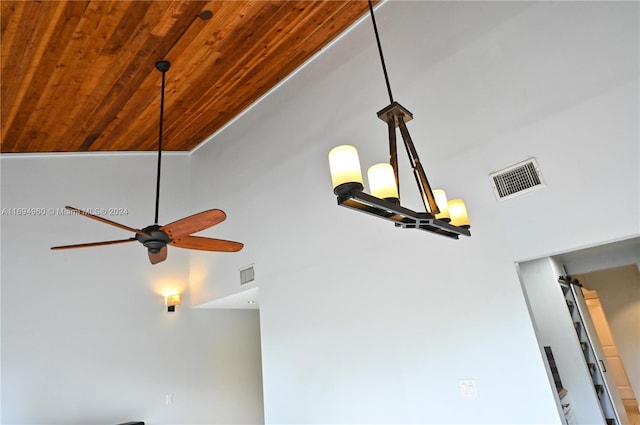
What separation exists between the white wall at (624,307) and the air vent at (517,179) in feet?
10.5

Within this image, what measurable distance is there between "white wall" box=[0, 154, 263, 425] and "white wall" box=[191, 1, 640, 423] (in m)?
1.26

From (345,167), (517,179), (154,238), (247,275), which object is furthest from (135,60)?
(517,179)

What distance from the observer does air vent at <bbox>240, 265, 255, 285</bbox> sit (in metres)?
4.07

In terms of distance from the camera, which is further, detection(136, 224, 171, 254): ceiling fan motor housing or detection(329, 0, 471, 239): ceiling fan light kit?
detection(136, 224, 171, 254): ceiling fan motor housing

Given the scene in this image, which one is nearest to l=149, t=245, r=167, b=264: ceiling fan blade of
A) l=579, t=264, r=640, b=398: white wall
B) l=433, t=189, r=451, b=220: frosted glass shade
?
l=433, t=189, r=451, b=220: frosted glass shade

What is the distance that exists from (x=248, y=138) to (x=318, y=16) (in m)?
1.65

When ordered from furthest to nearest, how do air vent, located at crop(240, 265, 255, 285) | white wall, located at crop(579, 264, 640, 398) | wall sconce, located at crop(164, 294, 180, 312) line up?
white wall, located at crop(579, 264, 640, 398) < wall sconce, located at crop(164, 294, 180, 312) < air vent, located at crop(240, 265, 255, 285)

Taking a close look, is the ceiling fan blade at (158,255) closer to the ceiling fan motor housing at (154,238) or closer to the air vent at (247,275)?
the ceiling fan motor housing at (154,238)

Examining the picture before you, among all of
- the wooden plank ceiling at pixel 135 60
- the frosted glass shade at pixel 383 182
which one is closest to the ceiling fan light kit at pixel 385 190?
the frosted glass shade at pixel 383 182

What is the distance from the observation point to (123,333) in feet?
13.7

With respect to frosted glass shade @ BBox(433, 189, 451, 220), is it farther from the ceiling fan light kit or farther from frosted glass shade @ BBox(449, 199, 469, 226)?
frosted glass shade @ BBox(449, 199, 469, 226)

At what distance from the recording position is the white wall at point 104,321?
371 centimetres

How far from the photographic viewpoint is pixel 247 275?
4.12 metres

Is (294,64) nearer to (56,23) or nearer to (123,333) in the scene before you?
(56,23)
